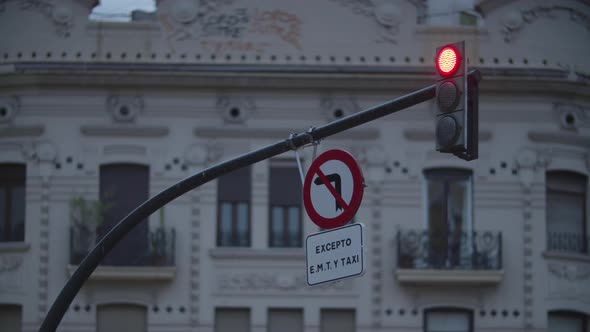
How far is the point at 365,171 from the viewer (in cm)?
3016

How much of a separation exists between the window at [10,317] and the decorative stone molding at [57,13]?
21.0ft

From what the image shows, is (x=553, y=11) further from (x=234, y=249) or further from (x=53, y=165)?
(x=53, y=165)

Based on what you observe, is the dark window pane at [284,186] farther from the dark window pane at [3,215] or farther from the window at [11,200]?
the dark window pane at [3,215]

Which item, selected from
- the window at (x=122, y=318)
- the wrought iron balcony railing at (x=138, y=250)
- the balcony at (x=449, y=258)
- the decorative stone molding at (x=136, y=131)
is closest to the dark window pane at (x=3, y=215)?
the wrought iron balcony railing at (x=138, y=250)

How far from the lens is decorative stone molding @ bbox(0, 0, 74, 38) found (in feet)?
100

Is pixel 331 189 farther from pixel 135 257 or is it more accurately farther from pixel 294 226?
pixel 294 226

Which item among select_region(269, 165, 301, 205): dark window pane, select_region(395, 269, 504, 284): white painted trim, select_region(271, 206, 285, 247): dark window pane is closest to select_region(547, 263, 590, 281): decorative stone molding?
select_region(395, 269, 504, 284): white painted trim

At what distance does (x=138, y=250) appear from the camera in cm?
2961

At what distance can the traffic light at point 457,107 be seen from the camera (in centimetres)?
1356

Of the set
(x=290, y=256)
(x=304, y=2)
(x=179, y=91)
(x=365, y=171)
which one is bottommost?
(x=290, y=256)

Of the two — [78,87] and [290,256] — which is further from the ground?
[78,87]

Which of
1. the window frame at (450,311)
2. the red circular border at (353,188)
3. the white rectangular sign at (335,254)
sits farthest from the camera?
the window frame at (450,311)

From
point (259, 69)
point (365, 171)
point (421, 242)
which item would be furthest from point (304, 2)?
point (421, 242)

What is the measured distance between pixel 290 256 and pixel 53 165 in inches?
231
